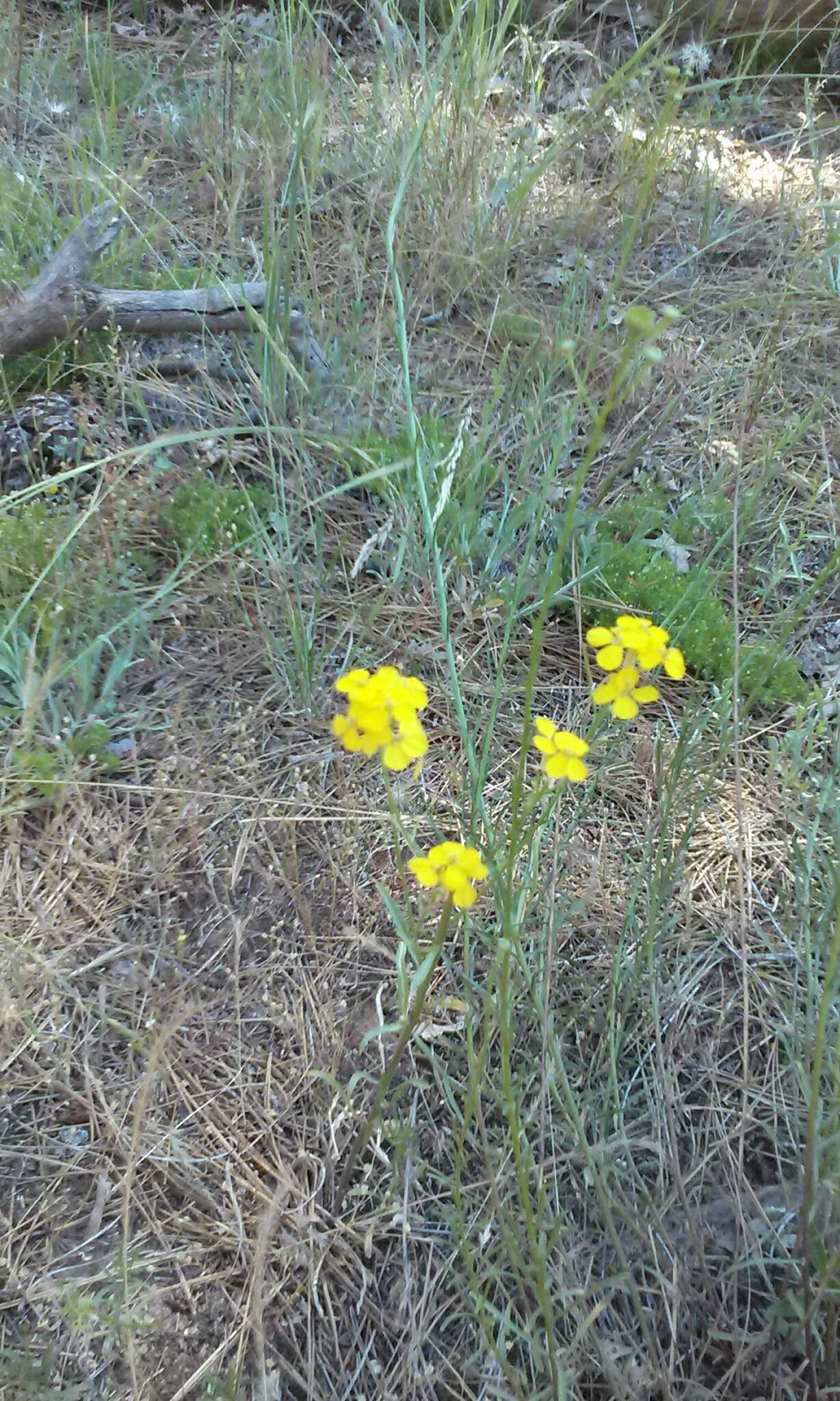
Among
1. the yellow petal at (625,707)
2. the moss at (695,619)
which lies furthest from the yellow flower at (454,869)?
the moss at (695,619)

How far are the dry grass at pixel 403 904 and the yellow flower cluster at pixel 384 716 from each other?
10.8 inches

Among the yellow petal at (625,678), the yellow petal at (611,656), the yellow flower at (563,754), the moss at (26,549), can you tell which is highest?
the yellow petal at (611,656)

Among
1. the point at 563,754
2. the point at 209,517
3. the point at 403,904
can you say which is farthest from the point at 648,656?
the point at 209,517

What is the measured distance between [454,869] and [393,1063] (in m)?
0.38

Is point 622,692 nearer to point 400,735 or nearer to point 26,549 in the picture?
point 400,735

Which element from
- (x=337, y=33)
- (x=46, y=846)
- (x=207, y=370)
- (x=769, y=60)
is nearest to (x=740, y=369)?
(x=207, y=370)

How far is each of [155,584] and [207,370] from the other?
29.8 inches

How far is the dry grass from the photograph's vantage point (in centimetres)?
112

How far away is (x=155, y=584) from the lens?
1.93 meters

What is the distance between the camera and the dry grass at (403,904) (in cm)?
112

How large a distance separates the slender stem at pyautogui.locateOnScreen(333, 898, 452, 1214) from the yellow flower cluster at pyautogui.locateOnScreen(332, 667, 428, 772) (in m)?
0.16

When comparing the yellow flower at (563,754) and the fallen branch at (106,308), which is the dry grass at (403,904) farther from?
the yellow flower at (563,754)

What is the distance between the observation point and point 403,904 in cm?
152

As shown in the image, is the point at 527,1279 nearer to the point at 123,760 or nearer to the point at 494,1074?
the point at 494,1074
